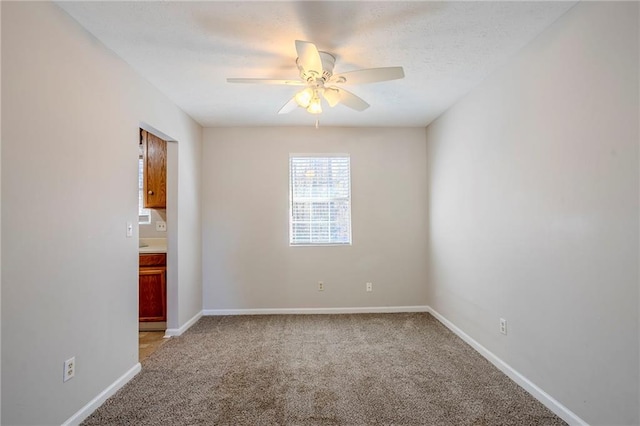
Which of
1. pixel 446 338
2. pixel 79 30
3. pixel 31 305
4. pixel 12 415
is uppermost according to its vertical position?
pixel 79 30

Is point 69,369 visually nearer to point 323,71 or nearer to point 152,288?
point 152,288

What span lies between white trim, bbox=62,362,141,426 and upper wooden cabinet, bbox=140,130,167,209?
6.26ft

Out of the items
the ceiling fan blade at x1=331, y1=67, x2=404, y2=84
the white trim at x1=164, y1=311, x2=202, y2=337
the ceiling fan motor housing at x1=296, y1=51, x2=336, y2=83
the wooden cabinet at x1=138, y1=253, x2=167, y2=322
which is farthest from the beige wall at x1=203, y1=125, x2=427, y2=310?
the ceiling fan blade at x1=331, y1=67, x2=404, y2=84

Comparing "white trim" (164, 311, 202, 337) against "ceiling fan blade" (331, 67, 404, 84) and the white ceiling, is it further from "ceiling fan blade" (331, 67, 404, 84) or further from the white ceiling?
"ceiling fan blade" (331, 67, 404, 84)

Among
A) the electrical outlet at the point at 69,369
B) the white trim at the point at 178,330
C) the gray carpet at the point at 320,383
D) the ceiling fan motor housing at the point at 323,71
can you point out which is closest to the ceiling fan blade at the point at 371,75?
the ceiling fan motor housing at the point at 323,71

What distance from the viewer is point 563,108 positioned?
188cm

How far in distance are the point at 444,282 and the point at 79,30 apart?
388 cm

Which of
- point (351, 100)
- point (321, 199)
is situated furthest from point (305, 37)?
point (321, 199)

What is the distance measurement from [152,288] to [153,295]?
0.08 metres

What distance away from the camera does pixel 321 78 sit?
2172mm

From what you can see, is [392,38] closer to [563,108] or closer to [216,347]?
[563,108]

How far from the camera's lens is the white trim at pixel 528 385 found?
1833mm

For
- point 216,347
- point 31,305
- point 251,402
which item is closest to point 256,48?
point 31,305

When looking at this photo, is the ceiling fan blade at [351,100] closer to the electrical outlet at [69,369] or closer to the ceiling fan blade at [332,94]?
the ceiling fan blade at [332,94]
